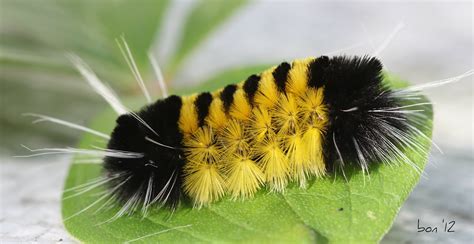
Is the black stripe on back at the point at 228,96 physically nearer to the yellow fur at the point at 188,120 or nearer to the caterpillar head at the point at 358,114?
the yellow fur at the point at 188,120

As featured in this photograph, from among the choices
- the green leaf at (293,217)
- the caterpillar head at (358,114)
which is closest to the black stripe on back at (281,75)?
the caterpillar head at (358,114)

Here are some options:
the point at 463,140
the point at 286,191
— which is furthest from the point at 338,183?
the point at 463,140

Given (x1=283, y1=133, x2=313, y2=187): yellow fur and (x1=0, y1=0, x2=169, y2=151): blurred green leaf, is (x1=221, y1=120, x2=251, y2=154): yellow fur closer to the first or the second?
(x1=283, y1=133, x2=313, y2=187): yellow fur

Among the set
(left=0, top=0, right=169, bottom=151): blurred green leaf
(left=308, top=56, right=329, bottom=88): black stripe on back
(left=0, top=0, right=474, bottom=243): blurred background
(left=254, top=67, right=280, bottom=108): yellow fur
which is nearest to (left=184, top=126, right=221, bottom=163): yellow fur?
(left=254, top=67, right=280, bottom=108): yellow fur

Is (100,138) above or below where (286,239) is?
above

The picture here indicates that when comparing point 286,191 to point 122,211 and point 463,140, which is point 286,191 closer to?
point 122,211

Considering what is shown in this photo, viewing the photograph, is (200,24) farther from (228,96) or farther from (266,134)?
(266,134)
